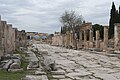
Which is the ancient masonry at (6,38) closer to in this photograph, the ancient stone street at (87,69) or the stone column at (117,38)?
the ancient stone street at (87,69)

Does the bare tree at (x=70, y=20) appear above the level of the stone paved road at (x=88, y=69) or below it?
above

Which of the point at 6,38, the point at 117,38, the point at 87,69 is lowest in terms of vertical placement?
the point at 87,69

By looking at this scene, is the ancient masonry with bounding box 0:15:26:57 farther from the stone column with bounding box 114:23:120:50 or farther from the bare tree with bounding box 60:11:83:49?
the bare tree with bounding box 60:11:83:49

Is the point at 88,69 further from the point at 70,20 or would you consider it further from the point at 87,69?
the point at 70,20

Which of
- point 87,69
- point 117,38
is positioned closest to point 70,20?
point 117,38

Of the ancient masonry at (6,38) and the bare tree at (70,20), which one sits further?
the bare tree at (70,20)

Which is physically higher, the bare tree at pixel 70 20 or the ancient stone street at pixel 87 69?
the bare tree at pixel 70 20

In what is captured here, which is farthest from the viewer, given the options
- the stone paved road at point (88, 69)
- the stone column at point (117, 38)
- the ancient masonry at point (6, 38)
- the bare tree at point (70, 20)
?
the bare tree at point (70, 20)

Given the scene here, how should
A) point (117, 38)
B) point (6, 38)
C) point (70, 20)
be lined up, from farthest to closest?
1. point (70, 20)
2. point (117, 38)
3. point (6, 38)

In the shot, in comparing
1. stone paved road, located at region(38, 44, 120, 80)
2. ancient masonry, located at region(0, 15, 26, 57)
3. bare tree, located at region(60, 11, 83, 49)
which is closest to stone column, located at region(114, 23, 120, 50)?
stone paved road, located at region(38, 44, 120, 80)

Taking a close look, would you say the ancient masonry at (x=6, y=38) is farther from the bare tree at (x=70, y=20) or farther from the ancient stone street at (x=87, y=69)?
the bare tree at (x=70, y=20)

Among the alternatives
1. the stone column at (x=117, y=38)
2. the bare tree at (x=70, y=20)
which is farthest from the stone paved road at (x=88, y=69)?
the bare tree at (x=70, y=20)

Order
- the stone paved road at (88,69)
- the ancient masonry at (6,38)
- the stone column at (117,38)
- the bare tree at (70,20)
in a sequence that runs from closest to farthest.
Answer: the stone paved road at (88,69)
the ancient masonry at (6,38)
the stone column at (117,38)
the bare tree at (70,20)

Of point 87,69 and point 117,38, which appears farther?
point 117,38
